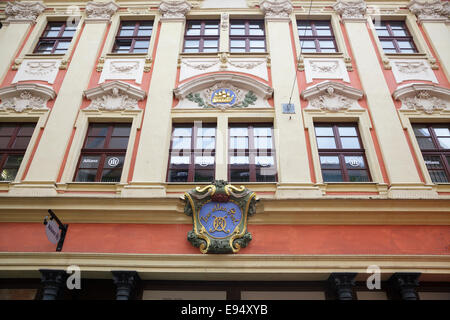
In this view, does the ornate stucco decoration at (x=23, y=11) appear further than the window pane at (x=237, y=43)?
Yes

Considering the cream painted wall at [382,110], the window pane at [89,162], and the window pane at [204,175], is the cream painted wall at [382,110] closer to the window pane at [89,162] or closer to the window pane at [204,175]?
the window pane at [204,175]

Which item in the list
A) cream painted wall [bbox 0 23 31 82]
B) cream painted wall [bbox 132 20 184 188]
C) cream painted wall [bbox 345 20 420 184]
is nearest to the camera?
cream painted wall [bbox 345 20 420 184]

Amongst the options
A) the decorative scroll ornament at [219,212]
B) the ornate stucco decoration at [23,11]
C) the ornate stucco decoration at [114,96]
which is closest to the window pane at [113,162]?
the ornate stucco decoration at [114,96]

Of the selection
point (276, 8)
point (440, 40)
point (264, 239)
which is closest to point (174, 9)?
point (276, 8)

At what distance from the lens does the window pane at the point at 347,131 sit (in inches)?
312

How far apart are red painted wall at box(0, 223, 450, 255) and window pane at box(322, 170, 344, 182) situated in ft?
3.96

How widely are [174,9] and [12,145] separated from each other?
6327 mm

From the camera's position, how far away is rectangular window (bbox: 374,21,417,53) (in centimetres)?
971

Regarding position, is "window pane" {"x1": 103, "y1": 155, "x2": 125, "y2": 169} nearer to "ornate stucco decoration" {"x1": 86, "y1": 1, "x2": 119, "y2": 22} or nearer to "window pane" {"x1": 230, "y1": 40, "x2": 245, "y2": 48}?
"window pane" {"x1": 230, "y1": 40, "x2": 245, "y2": 48}

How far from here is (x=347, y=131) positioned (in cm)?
798

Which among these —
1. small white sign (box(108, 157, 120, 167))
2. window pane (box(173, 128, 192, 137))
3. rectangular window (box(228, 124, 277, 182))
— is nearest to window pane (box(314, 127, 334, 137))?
rectangular window (box(228, 124, 277, 182))
